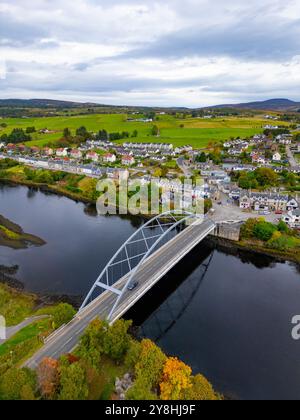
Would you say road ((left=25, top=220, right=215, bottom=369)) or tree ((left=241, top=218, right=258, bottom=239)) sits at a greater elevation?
tree ((left=241, top=218, right=258, bottom=239))

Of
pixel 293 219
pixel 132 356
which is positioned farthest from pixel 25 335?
pixel 293 219

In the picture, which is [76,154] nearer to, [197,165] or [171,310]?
[197,165]

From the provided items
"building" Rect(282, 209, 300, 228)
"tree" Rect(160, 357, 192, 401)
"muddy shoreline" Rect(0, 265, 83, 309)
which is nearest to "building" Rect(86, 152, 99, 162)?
"muddy shoreline" Rect(0, 265, 83, 309)

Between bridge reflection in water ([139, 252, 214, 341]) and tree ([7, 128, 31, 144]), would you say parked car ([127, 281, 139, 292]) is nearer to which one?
bridge reflection in water ([139, 252, 214, 341])

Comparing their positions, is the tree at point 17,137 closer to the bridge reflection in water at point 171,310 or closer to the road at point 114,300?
the road at point 114,300

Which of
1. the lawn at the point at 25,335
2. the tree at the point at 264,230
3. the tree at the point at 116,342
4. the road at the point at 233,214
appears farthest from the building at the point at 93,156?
the tree at the point at 116,342
